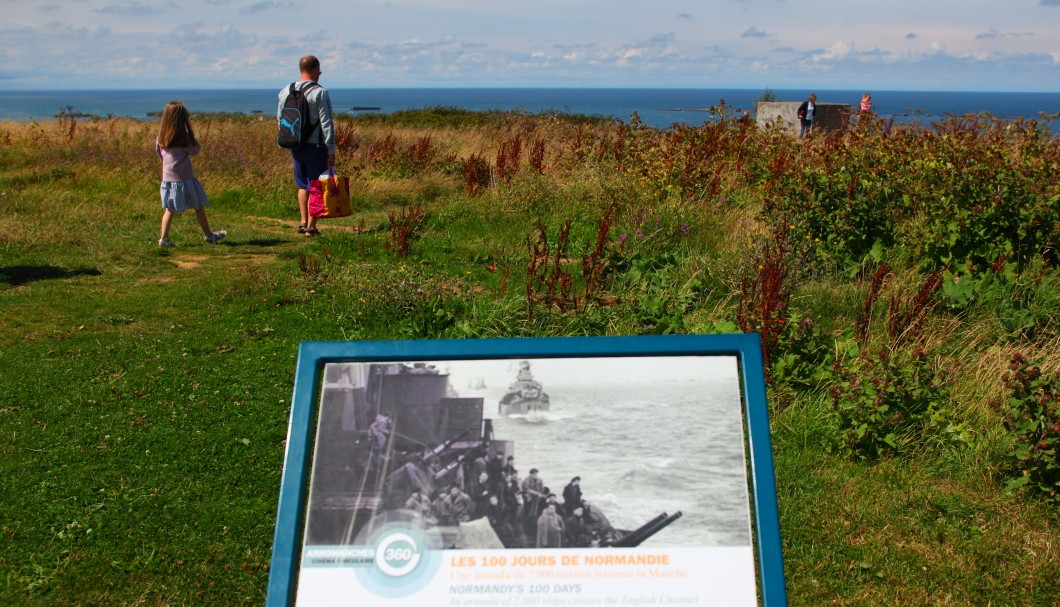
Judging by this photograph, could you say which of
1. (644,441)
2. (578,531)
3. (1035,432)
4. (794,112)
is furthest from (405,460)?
(794,112)

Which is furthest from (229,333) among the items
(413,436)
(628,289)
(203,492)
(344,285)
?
(413,436)

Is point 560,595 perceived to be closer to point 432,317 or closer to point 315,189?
point 432,317

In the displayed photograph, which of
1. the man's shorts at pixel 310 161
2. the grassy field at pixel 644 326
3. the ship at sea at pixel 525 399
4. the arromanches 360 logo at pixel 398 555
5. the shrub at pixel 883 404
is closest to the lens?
the arromanches 360 logo at pixel 398 555

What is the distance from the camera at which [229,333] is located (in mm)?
6051

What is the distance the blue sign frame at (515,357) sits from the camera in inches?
80.7

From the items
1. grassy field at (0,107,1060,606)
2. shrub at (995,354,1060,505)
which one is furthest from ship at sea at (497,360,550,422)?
shrub at (995,354,1060,505)

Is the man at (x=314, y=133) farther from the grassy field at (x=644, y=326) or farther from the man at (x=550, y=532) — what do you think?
the man at (x=550, y=532)

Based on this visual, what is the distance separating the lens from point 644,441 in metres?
2.18

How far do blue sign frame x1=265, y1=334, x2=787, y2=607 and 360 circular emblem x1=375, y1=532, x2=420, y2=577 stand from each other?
0.20 meters

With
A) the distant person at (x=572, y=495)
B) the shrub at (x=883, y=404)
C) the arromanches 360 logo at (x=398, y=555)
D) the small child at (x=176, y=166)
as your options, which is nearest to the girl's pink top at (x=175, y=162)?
the small child at (x=176, y=166)

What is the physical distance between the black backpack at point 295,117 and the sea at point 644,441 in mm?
7164

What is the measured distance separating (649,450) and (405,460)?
58 centimetres

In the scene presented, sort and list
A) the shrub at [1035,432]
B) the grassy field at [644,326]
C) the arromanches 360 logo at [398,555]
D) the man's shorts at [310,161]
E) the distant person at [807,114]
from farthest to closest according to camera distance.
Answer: the distant person at [807,114]
the man's shorts at [310,161]
the shrub at [1035,432]
the grassy field at [644,326]
the arromanches 360 logo at [398,555]

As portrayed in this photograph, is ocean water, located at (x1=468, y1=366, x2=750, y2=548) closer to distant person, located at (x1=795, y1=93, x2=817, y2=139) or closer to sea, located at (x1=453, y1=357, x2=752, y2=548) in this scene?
sea, located at (x1=453, y1=357, x2=752, y2=548)
